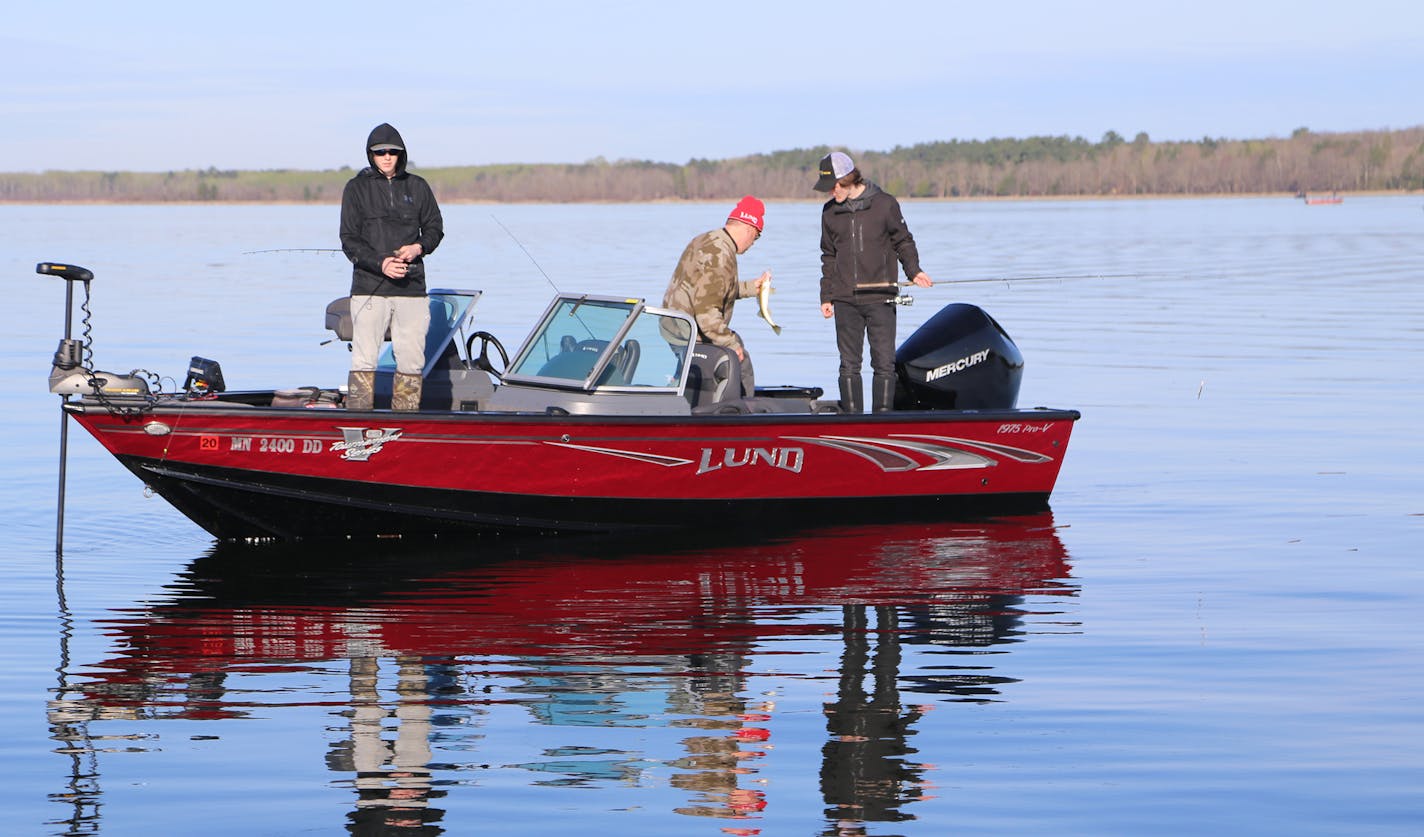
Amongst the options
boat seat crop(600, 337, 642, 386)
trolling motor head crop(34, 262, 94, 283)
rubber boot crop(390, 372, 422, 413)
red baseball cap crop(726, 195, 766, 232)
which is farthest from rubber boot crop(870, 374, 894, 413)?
trolling motor head crop(34, 262, 94, 283)

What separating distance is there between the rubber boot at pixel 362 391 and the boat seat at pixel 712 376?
80.4 inches

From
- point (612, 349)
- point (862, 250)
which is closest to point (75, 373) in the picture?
point (612, 349)

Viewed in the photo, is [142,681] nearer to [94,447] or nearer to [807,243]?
[94,447]

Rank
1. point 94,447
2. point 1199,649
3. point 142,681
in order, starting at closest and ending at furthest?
1. point 142,681
2. point 1199,649
3. point 94,447

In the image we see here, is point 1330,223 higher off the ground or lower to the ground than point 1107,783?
higher

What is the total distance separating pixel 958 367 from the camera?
1255 centimetres

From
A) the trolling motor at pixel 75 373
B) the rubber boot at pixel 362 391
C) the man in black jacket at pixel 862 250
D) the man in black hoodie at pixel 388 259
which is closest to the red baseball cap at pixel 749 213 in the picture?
the man in black jacket at pixel 862 250

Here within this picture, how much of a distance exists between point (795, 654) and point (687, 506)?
3311 mm

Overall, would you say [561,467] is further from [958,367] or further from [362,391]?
[958,367]

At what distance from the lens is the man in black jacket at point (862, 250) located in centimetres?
1197

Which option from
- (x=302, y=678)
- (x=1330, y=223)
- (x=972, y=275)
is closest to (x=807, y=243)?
(x=972, y=275)

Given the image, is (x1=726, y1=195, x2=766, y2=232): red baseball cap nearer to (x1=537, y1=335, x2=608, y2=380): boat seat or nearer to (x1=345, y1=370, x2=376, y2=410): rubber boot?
(x1=537, y1=335, x2=608, y2=380): boat seat

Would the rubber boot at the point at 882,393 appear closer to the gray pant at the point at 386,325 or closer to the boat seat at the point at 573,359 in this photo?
the boat seat at the point at 573,359

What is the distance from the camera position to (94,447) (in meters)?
16.3
